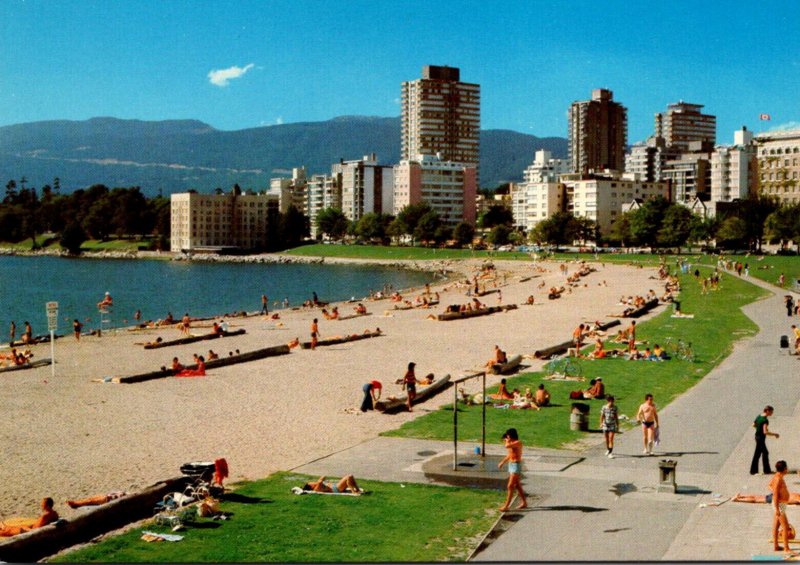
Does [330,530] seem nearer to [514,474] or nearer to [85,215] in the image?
[514,474]

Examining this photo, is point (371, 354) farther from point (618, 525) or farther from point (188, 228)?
point (188, 228)

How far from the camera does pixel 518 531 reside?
473 inches

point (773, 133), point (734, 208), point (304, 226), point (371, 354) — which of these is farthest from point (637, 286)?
point (304, 226)

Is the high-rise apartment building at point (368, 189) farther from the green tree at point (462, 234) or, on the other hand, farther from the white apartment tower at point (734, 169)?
the white apartment tower at point (734, 169)

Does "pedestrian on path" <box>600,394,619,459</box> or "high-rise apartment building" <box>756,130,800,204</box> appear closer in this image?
"pedestrian on path" <box>600,394,619,459</box>

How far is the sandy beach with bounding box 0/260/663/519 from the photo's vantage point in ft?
56.5

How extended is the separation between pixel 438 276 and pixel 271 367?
75.1 metres

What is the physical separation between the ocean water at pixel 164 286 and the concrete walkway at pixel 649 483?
126 ft

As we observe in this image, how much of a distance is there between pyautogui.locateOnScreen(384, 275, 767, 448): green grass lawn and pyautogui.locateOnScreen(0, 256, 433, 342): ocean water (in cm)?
3327

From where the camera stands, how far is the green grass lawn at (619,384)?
1919cm

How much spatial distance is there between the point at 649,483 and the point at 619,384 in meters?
11.4

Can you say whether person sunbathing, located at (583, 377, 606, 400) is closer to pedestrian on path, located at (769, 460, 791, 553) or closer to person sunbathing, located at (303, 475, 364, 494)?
person sunbathing, located at (303, 475, 364, 494)

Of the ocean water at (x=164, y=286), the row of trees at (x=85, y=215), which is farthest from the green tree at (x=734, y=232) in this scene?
the row of trees at (x=85, y=215)

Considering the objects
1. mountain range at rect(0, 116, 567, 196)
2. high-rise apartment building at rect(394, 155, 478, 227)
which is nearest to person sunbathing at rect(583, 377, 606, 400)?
mountain range at rect(0, 116, 567, 196)
